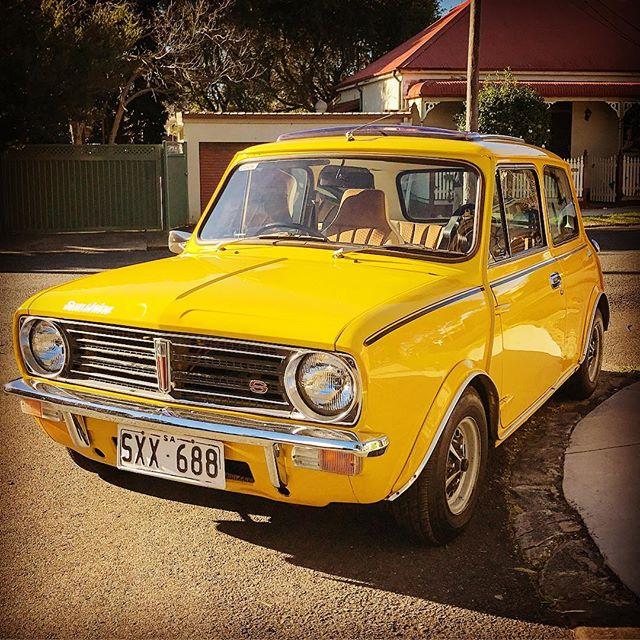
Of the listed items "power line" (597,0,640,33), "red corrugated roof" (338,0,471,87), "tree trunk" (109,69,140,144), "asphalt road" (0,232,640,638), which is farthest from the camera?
"power line" (597,0,640,33)

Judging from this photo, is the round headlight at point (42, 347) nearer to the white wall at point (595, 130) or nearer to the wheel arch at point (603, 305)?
the wheel arch at point (603, 305)

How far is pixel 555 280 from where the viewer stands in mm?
5344

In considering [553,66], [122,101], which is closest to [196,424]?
[122,101]

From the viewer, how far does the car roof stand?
15.8 ft

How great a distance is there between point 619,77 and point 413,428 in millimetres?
28503

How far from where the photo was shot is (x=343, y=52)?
41.8 meters

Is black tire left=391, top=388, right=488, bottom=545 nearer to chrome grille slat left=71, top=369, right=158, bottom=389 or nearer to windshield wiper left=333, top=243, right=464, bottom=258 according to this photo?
windshield wiper left=333, top=243, right=464, bottom=258

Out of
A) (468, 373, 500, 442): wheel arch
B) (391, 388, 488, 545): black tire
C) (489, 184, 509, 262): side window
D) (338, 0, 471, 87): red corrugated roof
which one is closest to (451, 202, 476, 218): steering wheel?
(489, 184, 509, 262): side window

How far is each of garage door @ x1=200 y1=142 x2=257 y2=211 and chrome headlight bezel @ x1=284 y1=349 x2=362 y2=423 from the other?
20599mm

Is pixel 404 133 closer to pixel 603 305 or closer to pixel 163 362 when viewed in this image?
pixel 163 362

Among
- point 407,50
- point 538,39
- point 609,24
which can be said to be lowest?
point 407,50

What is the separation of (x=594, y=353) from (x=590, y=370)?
0.14 m

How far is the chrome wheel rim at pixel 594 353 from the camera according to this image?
6.47 meters

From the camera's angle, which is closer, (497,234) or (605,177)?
Answer: (497,234)
